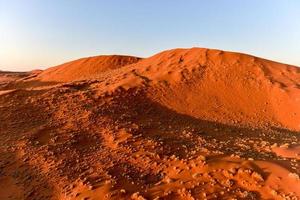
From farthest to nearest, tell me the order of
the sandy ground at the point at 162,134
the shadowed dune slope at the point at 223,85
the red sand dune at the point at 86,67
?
the red sand dune at the point at 86,67 → the shadowed dune slope at the point at 223,85 → the sandy ground at the point at 162,134

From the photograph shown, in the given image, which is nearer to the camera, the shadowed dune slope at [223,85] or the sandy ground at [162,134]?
the sandy ground at [162,134]

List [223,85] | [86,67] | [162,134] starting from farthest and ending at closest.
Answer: [86,67], [223,85], [162,134]

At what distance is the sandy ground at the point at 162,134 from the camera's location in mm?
6582

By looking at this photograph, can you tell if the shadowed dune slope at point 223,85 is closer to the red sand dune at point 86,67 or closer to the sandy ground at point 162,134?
the sandy ground at point 162,134

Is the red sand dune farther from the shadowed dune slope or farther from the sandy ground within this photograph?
the sandy ground

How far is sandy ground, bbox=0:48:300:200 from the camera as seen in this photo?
6.58 meters

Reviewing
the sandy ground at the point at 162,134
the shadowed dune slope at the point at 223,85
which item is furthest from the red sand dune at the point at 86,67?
the sandy ground at the point at 162,134

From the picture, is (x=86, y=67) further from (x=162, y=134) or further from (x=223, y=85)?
(x=162, y=134)

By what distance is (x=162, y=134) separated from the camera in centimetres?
919

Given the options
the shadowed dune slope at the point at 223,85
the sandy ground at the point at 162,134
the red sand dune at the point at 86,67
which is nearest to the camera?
the sandy ground at the point at 162,134

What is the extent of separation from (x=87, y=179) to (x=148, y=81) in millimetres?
7701

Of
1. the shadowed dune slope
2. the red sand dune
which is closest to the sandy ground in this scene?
the shadowed dune slope

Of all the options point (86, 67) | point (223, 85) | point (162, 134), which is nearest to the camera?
point (162, 134)

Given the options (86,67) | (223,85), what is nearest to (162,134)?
(223,85)
